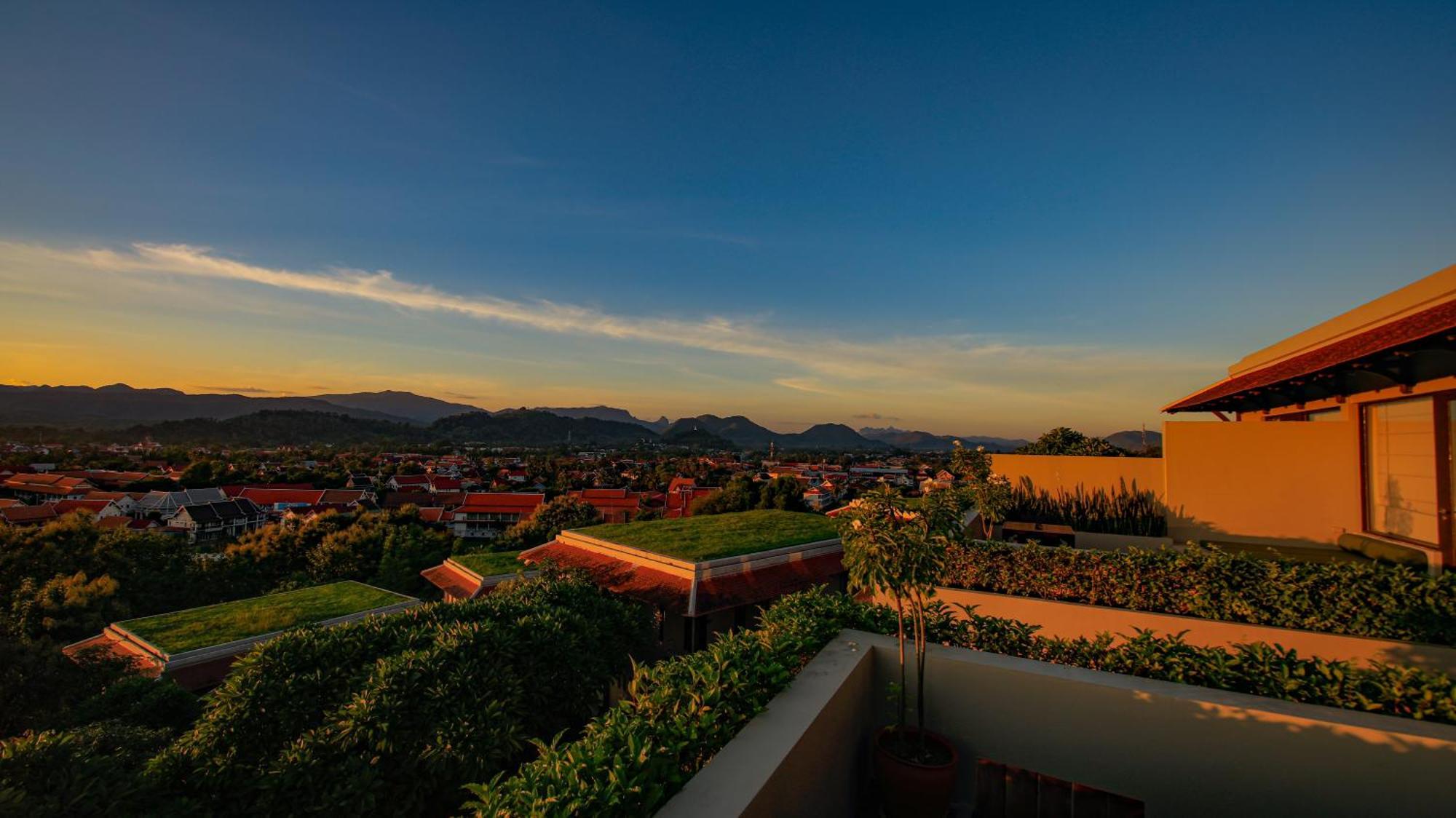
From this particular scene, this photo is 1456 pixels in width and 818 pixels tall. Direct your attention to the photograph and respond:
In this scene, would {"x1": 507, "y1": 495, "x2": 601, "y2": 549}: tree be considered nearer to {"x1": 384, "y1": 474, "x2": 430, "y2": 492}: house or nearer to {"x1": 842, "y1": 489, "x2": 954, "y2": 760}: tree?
{"x1": 842, "y1": 489, "x2": 954, "y2": 760}: tree

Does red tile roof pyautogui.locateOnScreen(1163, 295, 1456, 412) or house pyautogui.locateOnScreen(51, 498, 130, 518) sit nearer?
red tile roof pyautogui.locateOnScreen(1163, 295, 1456, 412)

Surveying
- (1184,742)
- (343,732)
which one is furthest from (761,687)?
(343,732)

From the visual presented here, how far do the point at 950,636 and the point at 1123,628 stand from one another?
3.42 meters

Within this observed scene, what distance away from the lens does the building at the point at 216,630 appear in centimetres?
1291

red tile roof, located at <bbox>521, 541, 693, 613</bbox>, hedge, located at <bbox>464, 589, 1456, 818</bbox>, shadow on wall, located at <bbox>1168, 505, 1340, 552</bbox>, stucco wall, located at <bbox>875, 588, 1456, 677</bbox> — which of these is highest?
hedge, located at <bbox>464, 589, 1456, 818</bbox>

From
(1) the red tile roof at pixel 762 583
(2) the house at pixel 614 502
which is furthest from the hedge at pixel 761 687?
(2) the house at pixel 614 502

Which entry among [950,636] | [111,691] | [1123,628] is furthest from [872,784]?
[111,691]

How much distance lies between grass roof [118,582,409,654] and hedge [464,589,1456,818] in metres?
14.8

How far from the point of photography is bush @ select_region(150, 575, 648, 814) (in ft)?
16.7

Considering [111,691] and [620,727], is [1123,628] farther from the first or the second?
[111,691]

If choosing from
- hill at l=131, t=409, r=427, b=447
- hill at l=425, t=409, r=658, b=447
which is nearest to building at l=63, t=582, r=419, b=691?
hill at l=131, t=409, r=427, b=447

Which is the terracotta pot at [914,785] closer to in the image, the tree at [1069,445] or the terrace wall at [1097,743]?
the terrace wall at [1097,743]

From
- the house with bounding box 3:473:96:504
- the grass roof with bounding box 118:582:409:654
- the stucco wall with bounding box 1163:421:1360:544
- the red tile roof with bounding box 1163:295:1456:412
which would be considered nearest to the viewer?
the red tile roof with bounding box 1163:295:1456:412

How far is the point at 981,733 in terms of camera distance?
10.8ft
